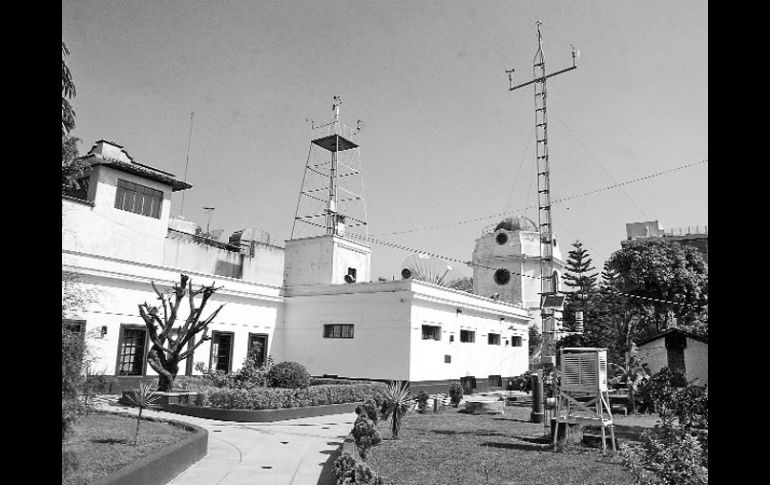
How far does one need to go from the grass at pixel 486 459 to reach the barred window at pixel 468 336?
12587 millimetres

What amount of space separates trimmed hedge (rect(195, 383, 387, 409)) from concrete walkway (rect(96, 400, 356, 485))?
843 millimetres

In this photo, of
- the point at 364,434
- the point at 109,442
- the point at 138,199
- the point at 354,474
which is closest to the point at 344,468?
the point at 354,474

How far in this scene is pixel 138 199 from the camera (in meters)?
27.0

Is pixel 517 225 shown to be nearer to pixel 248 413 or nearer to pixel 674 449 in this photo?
pixel 248 413

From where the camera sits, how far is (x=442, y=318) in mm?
26375

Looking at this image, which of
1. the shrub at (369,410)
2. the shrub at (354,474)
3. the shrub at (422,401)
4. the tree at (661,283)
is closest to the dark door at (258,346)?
the shrub at (422,401)

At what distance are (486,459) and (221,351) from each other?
56.9 feet

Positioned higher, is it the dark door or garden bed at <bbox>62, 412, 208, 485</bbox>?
the dark door

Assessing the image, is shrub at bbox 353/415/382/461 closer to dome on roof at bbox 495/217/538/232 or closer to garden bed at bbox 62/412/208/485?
garden bed at bbox 62/412/208/485

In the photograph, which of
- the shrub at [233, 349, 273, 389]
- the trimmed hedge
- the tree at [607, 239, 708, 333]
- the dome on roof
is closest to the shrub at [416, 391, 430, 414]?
the trimmed hedge

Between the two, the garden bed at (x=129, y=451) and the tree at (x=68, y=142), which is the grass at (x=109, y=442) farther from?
the tree at (x=68, y=142)

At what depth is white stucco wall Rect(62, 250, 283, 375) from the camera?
20.4 m
